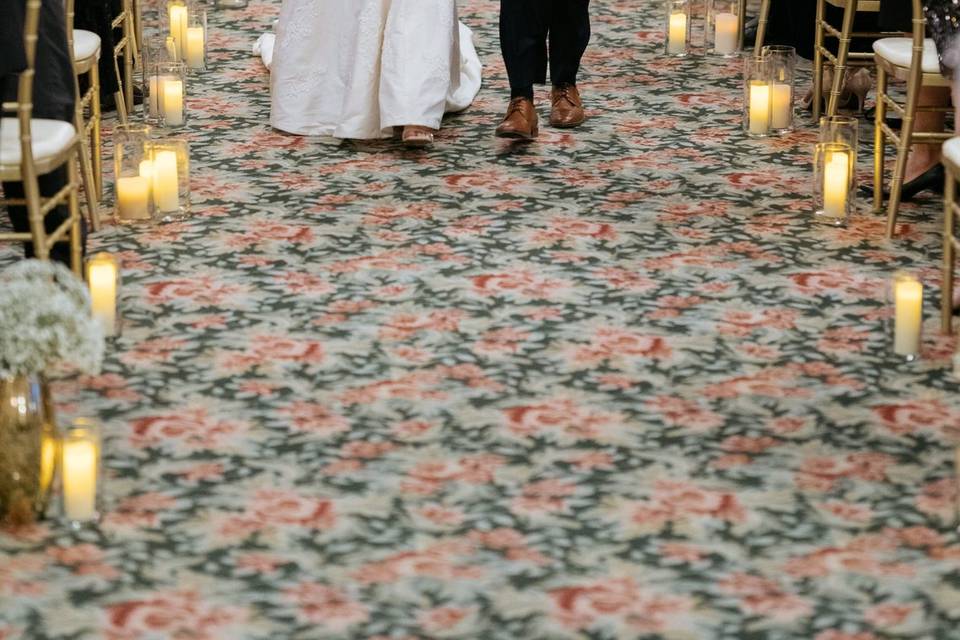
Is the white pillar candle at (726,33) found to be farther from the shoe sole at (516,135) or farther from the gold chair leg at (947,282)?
the gold chair leg at (947,282)

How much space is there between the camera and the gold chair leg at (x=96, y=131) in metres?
4.51

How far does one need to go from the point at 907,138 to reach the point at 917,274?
0.45m

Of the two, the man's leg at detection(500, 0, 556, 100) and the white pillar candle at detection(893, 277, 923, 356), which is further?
the man's leg at detection(500, 0, 556, 100)

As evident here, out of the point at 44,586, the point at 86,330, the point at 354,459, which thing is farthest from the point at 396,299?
the point at 44,586

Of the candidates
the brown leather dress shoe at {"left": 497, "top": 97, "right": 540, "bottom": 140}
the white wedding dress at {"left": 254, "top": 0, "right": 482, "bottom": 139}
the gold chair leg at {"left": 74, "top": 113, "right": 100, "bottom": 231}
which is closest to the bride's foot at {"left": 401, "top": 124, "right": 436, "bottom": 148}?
the white wedding dress at {"left": 254, "top": 0, "right": 482, "bottom": 139}

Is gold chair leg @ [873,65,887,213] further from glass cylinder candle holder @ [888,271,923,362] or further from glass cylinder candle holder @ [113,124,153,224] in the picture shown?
glass cylinder candle holder @ [113,124,153,224]

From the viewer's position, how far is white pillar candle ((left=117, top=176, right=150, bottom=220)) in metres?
4.55

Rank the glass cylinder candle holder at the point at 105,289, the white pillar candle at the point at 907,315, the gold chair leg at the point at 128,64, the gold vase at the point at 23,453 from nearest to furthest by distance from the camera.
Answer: the gold vase at the point at 23,453, the white pillar candle at the point at 907,315, the glass cylinder candle holder at the point at 105,289, the gold chair leg at the point at 128,64

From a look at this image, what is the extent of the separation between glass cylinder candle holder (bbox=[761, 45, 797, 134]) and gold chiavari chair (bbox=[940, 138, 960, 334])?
1.67 meters

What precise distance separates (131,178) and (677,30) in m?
2.93

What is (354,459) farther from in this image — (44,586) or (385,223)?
(385,223)

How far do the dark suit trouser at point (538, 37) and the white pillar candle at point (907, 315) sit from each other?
201cm

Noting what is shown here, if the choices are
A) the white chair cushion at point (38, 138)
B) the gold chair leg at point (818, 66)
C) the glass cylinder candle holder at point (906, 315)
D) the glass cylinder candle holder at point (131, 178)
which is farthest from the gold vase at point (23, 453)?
the gold chair leg at point (818, 66)

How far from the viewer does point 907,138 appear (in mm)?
4398
